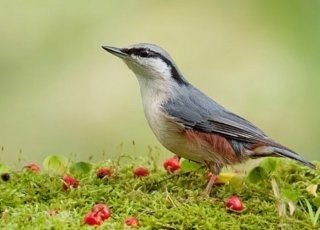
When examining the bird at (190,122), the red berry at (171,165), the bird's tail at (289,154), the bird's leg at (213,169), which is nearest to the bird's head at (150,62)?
the bird at (190,122)

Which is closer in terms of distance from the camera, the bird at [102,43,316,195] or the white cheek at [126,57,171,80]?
the bird at [102,43,316,195]

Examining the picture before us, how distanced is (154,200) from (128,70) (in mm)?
5671

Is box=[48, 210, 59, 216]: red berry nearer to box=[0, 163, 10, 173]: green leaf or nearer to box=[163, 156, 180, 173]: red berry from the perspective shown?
box=[0, 163, 10, 173]: green leaf

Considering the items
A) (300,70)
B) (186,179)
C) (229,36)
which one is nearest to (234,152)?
(186,179)

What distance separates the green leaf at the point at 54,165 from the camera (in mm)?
4285

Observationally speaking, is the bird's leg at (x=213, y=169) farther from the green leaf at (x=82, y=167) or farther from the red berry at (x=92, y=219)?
the red berry at (x=92, y=219)

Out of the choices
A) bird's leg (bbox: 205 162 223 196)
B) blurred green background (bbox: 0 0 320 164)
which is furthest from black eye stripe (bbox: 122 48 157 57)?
blurred green background (bbox: 0 0 320 164)

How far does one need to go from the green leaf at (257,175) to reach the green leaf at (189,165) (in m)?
0.46

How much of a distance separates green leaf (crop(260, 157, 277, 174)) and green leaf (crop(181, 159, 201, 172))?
0.46 metres

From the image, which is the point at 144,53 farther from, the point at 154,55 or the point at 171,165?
the point at 171,165

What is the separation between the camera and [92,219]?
11.0 ft

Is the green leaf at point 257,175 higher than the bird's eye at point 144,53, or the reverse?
the bird's eye at point 144,53

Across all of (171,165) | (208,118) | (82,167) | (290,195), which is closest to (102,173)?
(82,167)

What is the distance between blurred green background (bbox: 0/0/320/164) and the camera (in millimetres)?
8234
